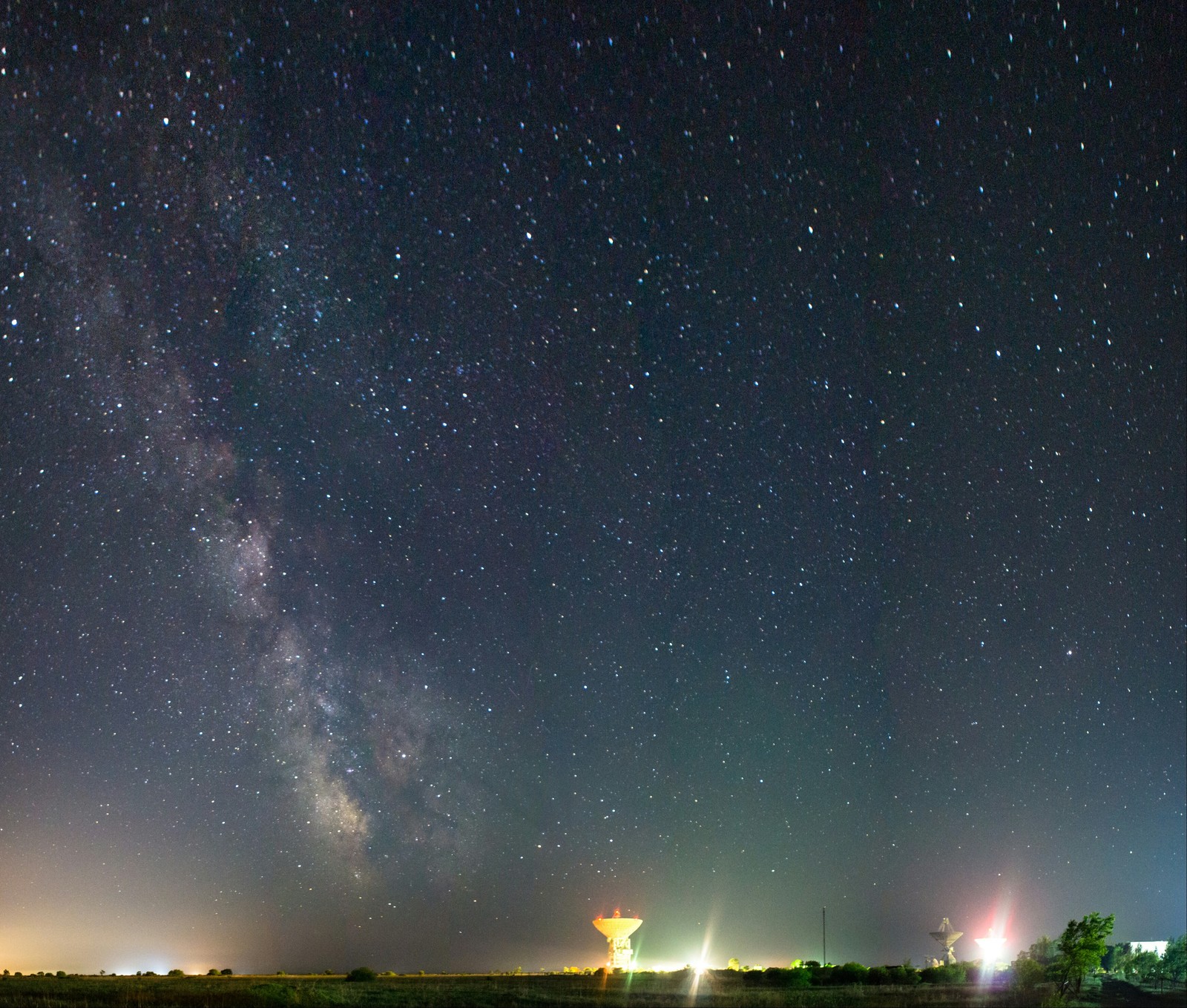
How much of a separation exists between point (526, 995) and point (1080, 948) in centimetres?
1830

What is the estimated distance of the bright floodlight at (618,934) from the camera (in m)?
48.3

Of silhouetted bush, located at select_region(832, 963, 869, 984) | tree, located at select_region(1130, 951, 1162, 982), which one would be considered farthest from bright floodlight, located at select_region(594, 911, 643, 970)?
tree, located at select_region(1130, 951, 1162, 982)

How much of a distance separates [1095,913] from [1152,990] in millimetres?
4136

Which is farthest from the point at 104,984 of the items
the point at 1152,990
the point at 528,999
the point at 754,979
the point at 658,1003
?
the point at 1152,990

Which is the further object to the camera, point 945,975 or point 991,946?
point 991,946

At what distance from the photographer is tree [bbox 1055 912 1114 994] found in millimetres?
32906

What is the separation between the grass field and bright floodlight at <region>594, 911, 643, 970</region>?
14.0m

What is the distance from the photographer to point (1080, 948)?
112 ft

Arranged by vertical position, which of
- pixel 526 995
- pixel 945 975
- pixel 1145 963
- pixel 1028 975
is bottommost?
pixel 526 995

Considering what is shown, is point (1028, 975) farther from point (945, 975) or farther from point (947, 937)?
point (947, 937)

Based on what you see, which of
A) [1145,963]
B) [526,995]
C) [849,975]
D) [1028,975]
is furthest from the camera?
[1145,963]

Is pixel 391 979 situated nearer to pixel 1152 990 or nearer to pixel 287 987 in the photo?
pixel 287 987

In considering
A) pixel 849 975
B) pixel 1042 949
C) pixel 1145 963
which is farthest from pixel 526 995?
pixel 1145 963

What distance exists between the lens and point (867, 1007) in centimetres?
2761
